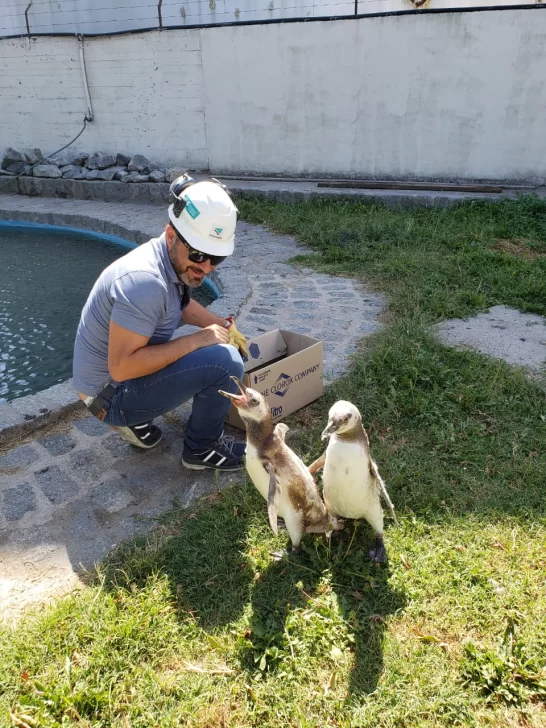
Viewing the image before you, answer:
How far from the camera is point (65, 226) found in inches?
378

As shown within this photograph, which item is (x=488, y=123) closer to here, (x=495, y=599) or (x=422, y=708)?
(x=495, y=599)

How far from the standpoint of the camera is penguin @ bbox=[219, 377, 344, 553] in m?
2.64

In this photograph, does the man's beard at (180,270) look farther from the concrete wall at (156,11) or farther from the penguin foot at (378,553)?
the concrete wall at (156,11)

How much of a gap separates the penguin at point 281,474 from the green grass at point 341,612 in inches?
6.4

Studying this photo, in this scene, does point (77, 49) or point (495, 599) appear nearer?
point (495, 599)

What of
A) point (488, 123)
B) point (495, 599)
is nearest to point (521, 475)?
point (495, 599)

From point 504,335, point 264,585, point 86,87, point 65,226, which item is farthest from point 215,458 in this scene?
point 86,87

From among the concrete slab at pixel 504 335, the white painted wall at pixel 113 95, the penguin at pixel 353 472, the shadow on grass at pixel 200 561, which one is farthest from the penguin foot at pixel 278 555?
the white painted wall at pixel 113 95

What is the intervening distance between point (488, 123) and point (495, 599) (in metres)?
8.55

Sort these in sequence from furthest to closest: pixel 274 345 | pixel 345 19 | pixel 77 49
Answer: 1. pixel 77 49
2. pixel 345 19
3. pixel 274 345

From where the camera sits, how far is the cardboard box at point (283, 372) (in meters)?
3.54

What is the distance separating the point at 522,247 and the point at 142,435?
5.41 metres

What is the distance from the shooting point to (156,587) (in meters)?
2.61

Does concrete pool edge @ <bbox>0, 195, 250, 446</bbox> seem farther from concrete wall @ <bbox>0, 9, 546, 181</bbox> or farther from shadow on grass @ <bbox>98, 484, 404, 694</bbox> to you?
concrete wall @ <bbox>0, 9, 546, 181</bbox>
